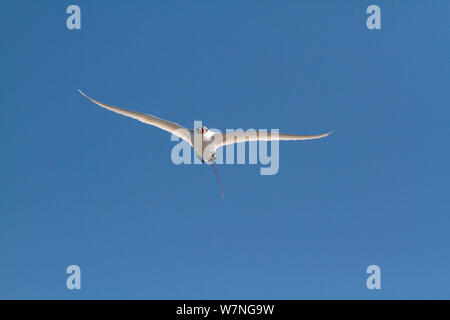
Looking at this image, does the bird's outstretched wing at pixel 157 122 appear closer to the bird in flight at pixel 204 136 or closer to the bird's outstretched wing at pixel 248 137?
the bird in flight at pixel 204 136

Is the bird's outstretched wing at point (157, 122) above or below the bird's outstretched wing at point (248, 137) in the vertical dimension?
above

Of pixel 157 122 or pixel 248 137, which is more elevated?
pixel 157 122

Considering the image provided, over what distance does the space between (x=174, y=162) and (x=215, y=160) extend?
94cm

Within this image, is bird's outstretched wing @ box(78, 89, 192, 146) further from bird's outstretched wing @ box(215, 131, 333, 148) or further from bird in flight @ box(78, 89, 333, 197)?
bird's outstretched wing @ box(215, 131, 333, 148)

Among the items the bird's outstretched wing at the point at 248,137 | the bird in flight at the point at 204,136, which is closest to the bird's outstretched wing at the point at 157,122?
the bird in flight at the point at 204,136

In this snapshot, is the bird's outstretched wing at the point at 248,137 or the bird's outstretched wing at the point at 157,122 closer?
the bird's outstretched wing at the point at 248,137

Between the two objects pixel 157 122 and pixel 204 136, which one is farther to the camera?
pixel 157 122

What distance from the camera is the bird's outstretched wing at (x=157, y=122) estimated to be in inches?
274

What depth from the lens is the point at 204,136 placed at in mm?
6617

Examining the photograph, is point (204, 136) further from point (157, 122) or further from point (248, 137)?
point (157, 122)

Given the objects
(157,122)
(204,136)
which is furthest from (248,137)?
(157,122)

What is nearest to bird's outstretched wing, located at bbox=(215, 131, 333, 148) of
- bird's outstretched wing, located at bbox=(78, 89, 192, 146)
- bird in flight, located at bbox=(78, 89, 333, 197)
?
bird in flight, located at bbox=(78, 89, 333, 197)

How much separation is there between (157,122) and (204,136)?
1.28 meters
